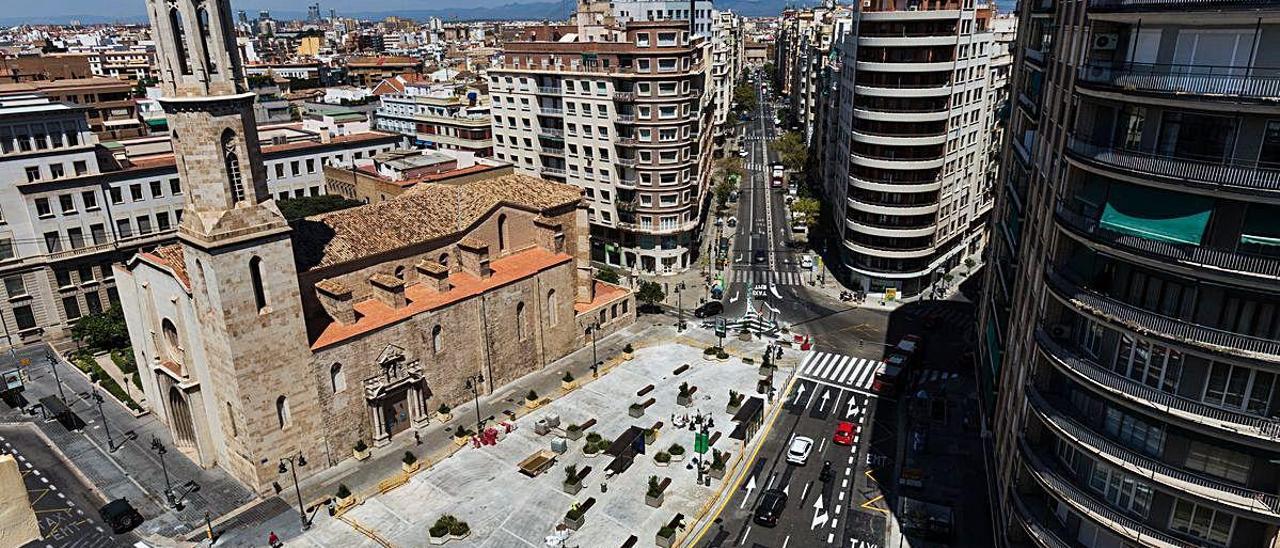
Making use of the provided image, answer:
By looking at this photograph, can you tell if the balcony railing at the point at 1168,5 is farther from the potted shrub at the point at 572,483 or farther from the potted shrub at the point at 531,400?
the potted shrub at the point at 531,400

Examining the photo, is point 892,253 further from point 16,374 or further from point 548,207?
point 16,374

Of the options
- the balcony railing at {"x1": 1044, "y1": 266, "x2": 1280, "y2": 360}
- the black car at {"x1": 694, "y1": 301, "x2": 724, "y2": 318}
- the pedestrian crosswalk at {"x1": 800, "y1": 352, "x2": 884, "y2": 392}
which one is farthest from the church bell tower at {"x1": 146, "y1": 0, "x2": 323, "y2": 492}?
the balcony railing at {"x1": 1044, "y1": 266, "x2": 1280, "y2": 360}

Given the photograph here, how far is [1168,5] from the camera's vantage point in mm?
26359

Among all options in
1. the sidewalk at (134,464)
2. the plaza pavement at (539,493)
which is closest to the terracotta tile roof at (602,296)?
the plaza pavement at (539,493)

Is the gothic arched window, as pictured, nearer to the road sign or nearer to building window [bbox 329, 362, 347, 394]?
building window [bbox 329, 362, 347, 394]

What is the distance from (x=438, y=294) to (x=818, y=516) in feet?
115

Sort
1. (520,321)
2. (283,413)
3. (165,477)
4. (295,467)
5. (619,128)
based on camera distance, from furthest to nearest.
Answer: (619,128), (520,321), (295,467), (165,477), (283,413)

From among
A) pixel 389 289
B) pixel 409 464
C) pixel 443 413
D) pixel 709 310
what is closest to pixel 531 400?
pixel 443 413

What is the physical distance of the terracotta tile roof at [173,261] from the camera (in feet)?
164

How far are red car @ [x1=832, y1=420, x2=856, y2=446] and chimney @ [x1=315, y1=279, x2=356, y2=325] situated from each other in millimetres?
38787

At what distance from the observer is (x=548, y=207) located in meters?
71.6

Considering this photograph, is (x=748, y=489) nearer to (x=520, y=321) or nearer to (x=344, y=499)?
(x=520, y=321)

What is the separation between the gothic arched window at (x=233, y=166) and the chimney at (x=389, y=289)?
12.5m

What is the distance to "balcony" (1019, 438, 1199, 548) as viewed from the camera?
2906 cm
